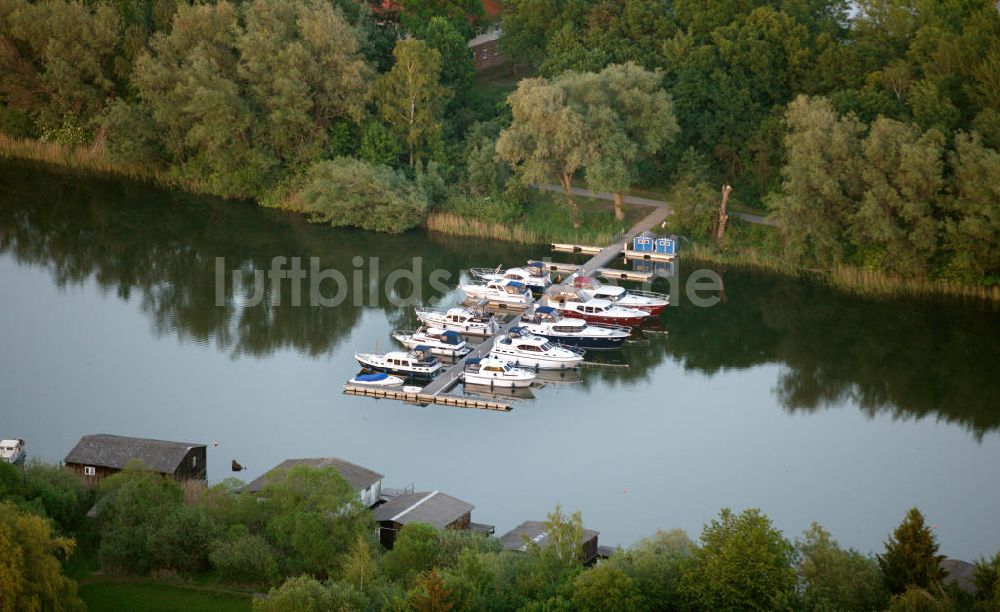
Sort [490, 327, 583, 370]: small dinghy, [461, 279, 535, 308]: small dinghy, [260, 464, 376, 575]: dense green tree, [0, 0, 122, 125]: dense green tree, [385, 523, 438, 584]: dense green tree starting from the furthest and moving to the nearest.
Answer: [0, 0, 122, 125]: dense green tree → [461, 279, 535, 308]: small dinghy → [490, 327, 583, 370]: small dinghy → [260, 464, 376, 575]: dense green tree → [385, 523, 438, 584]: dense green tree

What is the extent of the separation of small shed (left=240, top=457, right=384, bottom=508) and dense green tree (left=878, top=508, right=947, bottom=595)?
11872 mm

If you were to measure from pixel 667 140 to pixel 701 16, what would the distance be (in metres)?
5.81

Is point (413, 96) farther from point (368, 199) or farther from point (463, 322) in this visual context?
point (463, 322)

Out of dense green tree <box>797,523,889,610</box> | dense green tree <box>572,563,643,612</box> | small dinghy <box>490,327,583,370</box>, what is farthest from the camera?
small dinghy <box>490,327,583,370</box>

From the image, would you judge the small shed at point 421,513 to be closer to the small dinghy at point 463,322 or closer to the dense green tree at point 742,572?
the dense green tree at point 742,572

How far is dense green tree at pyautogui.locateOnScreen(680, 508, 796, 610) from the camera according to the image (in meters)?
29.7

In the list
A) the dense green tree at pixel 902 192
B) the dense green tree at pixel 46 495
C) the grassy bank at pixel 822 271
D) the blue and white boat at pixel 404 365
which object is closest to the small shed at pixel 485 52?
the grassy bank at pixel 822 271

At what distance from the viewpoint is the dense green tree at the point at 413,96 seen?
6150 centimetres

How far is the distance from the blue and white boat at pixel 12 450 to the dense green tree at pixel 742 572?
18009 millimetres

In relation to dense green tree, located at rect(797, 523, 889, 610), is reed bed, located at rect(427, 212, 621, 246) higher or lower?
higher

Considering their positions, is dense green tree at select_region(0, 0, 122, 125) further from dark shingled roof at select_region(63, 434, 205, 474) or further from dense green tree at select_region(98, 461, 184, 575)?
dense green tree at select_region(98, 461, 184, 575)

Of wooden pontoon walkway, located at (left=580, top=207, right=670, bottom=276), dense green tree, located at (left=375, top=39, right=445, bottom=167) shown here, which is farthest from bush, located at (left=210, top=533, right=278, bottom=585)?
dense green tree, located at (left=375, top=39, right=445, bottom=167)

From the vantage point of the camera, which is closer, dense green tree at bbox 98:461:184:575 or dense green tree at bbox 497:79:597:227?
dense green tree at bbox 98:461:184:575

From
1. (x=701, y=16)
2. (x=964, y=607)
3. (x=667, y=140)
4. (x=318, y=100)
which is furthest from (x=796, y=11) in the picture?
(x=964, y=607)
